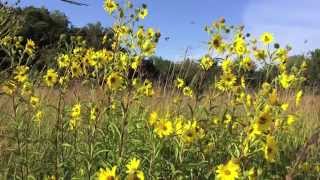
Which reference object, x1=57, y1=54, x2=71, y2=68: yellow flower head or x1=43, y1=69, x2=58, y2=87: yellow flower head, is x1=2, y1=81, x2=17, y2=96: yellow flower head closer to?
x1=43, y1=69, x2=58, y2=87: yellow flower head

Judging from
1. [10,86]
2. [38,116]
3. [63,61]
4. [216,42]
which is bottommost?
[38,116]

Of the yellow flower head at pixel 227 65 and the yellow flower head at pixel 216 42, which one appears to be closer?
the yellow flower head at pixel 216 42

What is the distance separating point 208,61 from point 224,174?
57.5 inches

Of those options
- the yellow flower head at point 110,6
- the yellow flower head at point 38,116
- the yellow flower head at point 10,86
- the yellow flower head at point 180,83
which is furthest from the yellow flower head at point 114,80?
the yellow flower head at point 180,83

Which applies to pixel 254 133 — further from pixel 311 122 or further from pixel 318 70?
pixel 318 70

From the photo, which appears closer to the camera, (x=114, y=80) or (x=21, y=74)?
(x=114, y=80)

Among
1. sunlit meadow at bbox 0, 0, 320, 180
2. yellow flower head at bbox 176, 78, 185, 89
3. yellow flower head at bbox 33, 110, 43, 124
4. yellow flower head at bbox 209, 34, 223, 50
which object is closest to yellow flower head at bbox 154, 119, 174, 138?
sunlit meadow at bbox 0, 0, 320, 180

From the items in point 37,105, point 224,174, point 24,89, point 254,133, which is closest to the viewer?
point 224,174

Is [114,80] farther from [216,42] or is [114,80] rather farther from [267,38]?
[267,38]

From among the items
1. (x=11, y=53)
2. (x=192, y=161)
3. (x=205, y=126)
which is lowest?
(x=192, y=161)

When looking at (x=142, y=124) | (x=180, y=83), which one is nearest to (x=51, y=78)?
(x=142, y=124)

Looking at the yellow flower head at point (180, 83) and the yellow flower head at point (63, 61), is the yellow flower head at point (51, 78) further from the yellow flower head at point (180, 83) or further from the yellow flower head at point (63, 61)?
the yellow flower head at point (180, 83)

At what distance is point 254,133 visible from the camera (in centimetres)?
216

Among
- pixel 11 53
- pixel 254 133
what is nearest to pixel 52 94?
pixel 11 53
